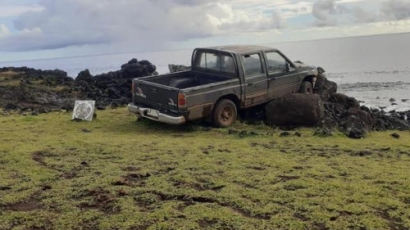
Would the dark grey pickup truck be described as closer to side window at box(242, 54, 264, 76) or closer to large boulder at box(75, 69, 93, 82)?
side window at box(242, 54, 264, 76)

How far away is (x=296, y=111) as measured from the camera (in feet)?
43.5

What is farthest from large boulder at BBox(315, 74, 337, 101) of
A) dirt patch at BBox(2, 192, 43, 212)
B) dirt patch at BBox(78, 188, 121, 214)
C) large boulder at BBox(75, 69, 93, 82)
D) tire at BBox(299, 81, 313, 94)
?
large boulder at BBox(75, 69, 93, 82)

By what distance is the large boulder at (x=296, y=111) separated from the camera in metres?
13.3

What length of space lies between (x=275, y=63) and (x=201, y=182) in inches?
294

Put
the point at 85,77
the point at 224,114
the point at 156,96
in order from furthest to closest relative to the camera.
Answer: the point at 85,77, the point at 224,114, the point at 156,96

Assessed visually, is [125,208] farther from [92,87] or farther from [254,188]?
[92,87]

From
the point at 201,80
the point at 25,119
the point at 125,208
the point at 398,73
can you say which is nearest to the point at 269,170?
the point at 125,208

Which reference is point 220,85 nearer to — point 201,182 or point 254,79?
point 254,79

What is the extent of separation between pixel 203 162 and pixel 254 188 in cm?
178

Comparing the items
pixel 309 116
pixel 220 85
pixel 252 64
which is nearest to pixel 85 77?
pixel 252 64

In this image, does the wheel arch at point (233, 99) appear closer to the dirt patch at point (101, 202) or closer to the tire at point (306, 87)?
the tire at point (306, 87)

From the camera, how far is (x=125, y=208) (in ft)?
20.0

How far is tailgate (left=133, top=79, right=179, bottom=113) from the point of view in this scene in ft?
39.6

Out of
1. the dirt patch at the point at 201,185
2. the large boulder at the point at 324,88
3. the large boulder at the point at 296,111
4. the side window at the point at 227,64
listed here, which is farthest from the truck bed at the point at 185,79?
the dirt patch at the point at 201,185
